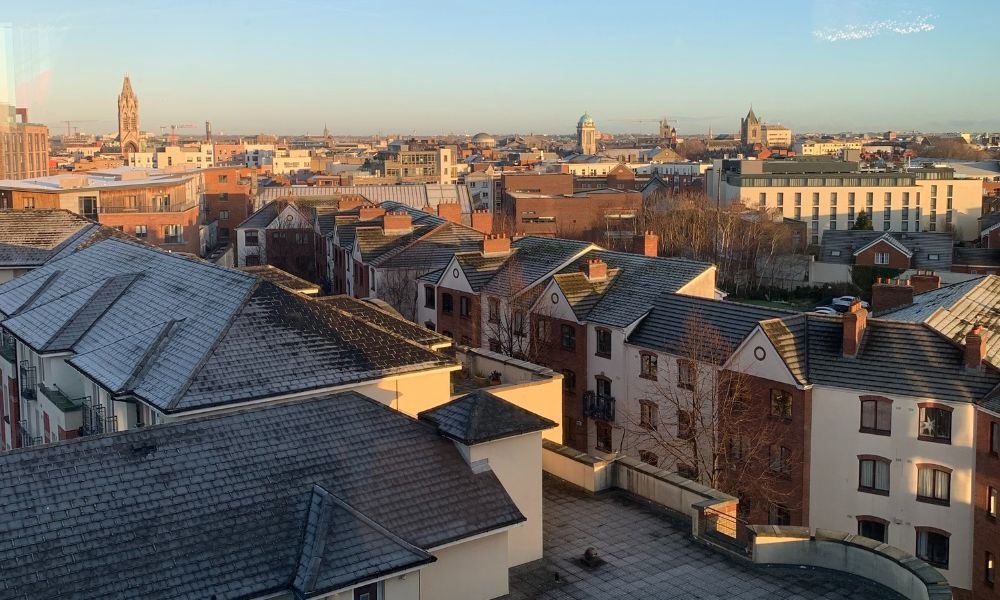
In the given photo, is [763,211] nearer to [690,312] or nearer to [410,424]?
[690,312]

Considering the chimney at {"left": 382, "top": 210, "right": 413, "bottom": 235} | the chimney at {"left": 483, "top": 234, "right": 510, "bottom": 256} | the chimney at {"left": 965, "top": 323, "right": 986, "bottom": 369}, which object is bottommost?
the chimney at {"left": 965, "top": 323, "right": 986, "bottom": 369}

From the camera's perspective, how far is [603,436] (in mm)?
36469

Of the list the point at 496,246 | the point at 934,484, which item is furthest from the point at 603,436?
the point at 934,484

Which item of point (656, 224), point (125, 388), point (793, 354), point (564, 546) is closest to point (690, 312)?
point (793, 354)

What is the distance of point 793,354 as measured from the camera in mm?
29797

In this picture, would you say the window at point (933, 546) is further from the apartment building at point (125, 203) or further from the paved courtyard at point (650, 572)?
the apartment building at point (125, 203)

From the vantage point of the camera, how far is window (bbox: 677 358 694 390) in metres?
32.3

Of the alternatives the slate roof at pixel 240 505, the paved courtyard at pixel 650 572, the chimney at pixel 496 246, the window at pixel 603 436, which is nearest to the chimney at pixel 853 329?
the window at pixel 603 436

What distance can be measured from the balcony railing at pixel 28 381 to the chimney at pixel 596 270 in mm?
19961

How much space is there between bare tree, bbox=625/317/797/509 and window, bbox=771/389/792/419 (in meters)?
0.04

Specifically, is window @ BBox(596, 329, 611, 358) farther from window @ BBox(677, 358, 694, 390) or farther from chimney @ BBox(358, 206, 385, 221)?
chimney @ BBox(358, 206, 385, 221)

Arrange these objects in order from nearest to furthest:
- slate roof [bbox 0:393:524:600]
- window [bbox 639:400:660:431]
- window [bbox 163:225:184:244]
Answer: slate roof [bbox 0:393:524:600]
window [bbox 639:400:660:431]
window [bbox 163:225:184:244]

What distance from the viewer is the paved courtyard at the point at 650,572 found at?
1573 centimetres

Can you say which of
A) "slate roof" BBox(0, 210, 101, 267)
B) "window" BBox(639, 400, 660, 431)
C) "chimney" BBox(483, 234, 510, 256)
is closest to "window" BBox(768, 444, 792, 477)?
"window" BBox(639, 400, 660, 431)
